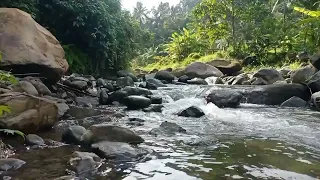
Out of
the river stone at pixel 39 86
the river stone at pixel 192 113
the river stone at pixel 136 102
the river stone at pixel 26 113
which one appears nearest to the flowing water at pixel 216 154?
the river stone at pixel 26 113

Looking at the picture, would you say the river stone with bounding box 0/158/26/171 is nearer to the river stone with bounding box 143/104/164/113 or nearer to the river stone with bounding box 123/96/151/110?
the river stone with bounding box 143/104/164/113

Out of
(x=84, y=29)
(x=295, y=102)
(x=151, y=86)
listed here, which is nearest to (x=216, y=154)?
(x=295, y=102)

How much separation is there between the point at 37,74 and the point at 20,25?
115 centimetres

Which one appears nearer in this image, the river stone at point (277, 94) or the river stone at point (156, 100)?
the river stone at point (156, 100)

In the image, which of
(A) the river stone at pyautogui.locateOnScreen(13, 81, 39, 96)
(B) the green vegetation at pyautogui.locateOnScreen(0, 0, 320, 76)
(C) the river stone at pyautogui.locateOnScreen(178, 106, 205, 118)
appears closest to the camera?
(A) the river stone at pyautogui.locateOnScreen(13, 81, 39, 96)

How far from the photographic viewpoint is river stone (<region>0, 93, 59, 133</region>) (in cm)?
453

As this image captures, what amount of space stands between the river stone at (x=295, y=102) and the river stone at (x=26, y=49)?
5648 millimetres

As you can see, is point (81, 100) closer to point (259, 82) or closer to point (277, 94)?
point (277, 94)

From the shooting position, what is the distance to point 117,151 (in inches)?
155

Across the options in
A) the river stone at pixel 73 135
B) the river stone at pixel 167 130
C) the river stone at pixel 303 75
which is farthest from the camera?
the river stone at pixel 303 75

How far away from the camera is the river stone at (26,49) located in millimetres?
6832

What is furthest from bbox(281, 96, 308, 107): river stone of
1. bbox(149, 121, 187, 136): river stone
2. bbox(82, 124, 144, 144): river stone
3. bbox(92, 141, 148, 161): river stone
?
bbox(92, 141, 148, 161): river stone

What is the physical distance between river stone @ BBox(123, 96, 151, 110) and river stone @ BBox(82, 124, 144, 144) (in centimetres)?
364

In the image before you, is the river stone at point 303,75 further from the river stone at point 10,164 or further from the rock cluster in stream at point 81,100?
the river stone at point 10,164
